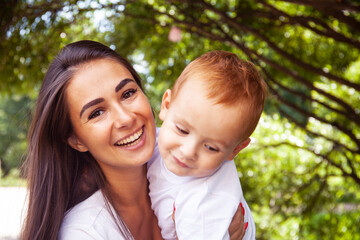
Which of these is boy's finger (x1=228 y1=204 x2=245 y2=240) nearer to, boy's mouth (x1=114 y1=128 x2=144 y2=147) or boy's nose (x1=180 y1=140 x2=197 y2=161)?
boy's nose (x1=180 y1=140 x2=197 y2=161)

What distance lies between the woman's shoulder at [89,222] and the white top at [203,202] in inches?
9.9

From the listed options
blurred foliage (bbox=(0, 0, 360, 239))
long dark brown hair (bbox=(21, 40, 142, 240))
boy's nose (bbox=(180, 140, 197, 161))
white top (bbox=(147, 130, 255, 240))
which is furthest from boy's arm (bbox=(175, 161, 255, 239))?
blurred foliage (bbox=(0, 0, 360, 239))

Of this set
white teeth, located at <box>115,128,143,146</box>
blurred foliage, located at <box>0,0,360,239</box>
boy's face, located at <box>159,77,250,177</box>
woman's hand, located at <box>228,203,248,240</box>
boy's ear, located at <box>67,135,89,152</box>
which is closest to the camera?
boy's face, located at <box>159,77,250,177</box>

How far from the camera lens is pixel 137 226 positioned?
205cm

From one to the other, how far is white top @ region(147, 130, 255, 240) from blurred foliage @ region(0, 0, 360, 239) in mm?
1770

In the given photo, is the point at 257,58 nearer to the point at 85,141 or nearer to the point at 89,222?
the point at 85,141

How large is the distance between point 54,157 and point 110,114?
412 mm

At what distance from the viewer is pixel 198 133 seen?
153 cm

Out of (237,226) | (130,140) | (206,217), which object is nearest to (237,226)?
(237,226)

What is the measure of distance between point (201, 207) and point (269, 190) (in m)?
3.66

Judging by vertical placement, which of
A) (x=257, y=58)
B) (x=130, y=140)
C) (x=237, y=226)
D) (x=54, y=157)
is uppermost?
(x=130, y=140)

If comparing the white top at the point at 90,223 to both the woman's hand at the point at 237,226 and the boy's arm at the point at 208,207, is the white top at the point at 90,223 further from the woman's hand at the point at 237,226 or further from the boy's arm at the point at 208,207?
the woman's hand at the point at 237,226

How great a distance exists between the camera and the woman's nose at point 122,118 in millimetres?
1729

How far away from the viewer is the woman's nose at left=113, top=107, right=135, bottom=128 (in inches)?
68.1
